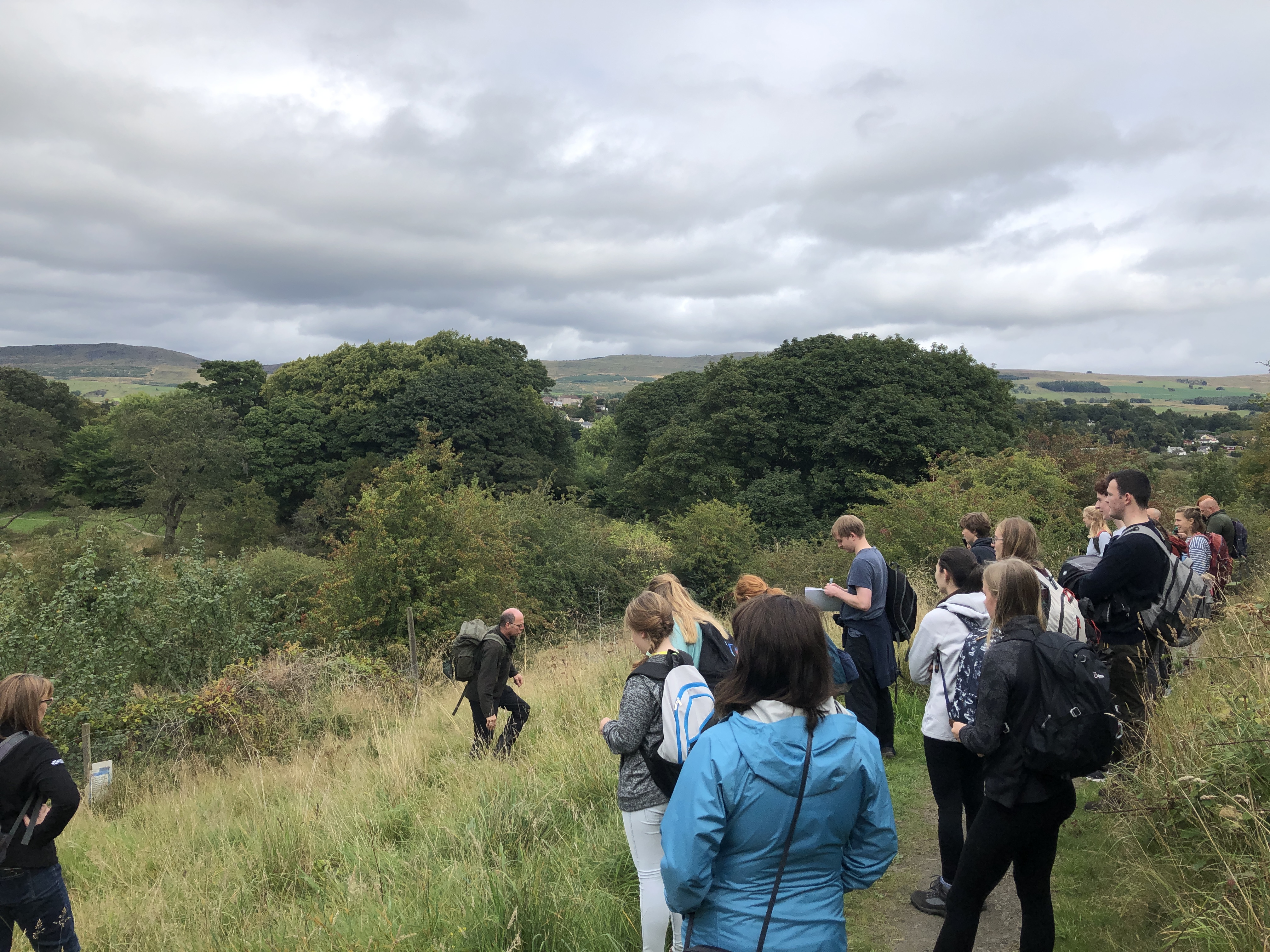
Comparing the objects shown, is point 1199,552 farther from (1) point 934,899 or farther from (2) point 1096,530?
(1) point 934,899

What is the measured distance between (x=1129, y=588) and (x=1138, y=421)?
79.4 m

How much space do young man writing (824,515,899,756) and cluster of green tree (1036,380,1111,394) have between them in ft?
432

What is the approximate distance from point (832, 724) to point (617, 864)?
2218 millimetres

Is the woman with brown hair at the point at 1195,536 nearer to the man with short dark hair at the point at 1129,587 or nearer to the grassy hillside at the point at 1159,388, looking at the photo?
the man with short dark hair at the point at 1129,587

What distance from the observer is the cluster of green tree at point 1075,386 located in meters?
118

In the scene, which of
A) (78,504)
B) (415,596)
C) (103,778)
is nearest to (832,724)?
(103,778)

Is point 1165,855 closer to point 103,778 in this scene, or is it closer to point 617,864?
point 617,864

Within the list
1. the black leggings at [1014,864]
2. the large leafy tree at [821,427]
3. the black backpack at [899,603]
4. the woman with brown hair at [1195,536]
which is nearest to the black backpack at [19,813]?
the black leggings at [1014,864]

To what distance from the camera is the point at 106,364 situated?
182625 millimetres

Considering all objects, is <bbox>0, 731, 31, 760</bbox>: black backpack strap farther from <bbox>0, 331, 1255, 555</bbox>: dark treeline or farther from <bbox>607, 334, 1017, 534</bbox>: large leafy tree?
<bbox>607, 334, 1017, 534</bbox>: large leafy tree

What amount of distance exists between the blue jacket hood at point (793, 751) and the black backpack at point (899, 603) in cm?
303

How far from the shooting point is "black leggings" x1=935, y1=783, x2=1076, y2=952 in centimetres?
265

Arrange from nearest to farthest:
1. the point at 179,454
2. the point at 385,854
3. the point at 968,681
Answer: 1. the point at 968,681
2. the point at 385,854
3. the point at 179,454

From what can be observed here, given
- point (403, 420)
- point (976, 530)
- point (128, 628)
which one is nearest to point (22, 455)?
point (403, 420)
